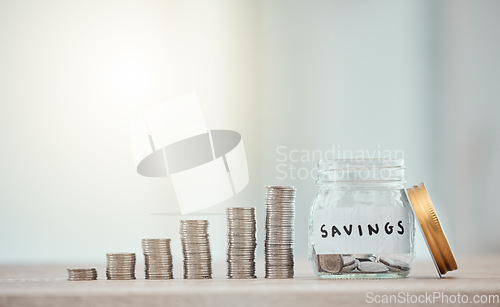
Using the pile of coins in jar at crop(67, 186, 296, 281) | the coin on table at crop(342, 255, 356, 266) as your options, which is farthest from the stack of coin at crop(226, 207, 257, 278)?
the coin on table at crop(342, 255, 356, 266)

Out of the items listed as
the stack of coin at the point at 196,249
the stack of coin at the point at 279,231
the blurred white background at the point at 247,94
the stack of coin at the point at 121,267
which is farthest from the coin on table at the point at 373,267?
the blurred white background at the point at 247,94

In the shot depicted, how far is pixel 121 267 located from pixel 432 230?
43cm

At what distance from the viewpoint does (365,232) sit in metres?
0.88

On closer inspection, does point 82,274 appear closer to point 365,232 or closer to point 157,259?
point 157,259

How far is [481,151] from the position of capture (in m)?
3.38

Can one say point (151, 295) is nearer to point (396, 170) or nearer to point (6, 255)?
point (396, 170)

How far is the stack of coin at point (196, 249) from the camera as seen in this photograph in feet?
3.09

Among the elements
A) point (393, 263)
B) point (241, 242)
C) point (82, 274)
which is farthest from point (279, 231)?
point (82, 274)

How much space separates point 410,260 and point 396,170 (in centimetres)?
13

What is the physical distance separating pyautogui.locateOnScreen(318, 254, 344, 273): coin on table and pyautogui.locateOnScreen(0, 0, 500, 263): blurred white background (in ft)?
7.65

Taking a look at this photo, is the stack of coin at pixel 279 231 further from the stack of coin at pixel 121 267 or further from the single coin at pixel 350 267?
the stack of coin at pixel 121 267

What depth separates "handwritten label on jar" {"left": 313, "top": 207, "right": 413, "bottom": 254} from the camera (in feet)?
2.90

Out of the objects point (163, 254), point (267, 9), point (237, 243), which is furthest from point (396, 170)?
point (267, 9)

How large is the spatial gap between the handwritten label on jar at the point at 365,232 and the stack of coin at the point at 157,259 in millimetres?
212
